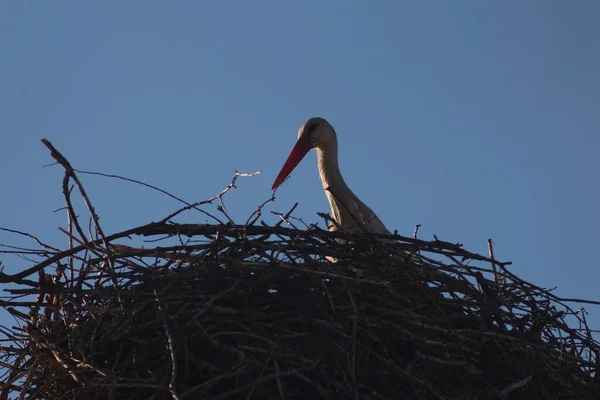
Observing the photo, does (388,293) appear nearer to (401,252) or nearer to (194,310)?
(401,252)

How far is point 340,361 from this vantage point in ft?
9.62

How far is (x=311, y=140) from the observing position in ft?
19.6

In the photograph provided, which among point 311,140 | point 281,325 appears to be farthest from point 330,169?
point 281,325

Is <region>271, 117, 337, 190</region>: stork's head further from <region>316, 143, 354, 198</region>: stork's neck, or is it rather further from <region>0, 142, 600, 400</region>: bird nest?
A: <region>0, 142, 600, 400</region>: bird nest

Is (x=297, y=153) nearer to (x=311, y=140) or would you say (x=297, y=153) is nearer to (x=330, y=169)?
(x=311, y=140)

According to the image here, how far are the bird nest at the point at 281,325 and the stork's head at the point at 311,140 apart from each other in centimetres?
254

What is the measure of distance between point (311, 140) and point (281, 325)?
301 centimetres

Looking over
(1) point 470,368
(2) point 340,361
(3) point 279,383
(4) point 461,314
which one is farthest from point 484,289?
(3) point 279,383

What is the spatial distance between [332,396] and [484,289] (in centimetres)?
79

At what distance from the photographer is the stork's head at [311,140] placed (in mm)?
5965

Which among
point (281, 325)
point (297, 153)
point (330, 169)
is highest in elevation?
point (297, 153)

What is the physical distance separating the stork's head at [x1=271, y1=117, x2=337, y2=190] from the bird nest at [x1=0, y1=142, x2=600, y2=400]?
2538 millimetres

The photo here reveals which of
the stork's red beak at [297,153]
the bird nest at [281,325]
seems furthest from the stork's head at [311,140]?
the bird nest at [281,325]

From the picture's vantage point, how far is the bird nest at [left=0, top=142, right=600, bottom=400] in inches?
115
